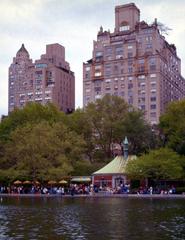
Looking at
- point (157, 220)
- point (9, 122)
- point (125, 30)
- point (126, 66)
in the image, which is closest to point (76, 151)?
point (9, 122)

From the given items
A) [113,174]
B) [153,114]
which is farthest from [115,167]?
[153,114]

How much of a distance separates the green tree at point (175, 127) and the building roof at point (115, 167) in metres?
8.05

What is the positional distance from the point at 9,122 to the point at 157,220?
7245 centimetres

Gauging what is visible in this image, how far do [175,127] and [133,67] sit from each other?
77.9 m

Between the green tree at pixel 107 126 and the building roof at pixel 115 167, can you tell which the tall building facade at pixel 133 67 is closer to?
the green tree at pixel 107 126

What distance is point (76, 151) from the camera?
89.6 meters

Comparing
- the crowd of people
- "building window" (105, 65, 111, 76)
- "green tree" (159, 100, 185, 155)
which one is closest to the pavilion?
the crowd of people

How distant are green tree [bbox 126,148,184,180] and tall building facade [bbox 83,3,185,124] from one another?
265 feet

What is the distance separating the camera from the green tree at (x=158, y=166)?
7688cm

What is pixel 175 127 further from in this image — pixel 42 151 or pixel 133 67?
pixel 133 67

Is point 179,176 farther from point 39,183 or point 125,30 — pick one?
point 125,30

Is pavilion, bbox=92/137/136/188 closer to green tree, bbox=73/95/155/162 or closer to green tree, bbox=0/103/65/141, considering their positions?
green tree, bbox=73/95/155/162

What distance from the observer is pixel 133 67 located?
165875mm

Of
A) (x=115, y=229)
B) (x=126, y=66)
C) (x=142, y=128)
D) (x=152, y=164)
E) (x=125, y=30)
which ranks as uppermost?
(x=125, y=30)
